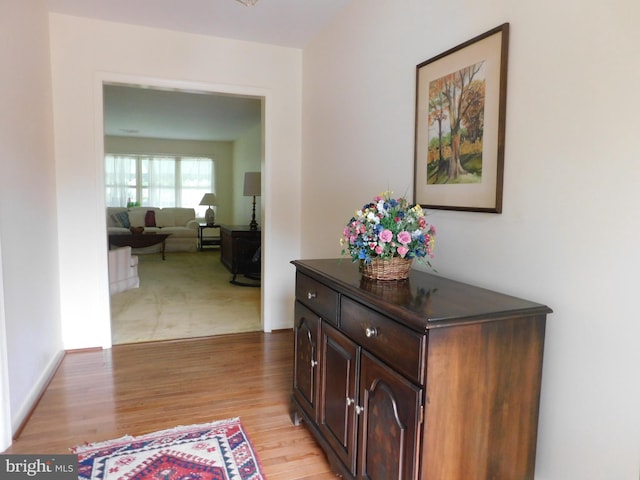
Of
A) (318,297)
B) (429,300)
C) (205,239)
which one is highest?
(429,300)

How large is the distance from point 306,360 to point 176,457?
2.42ft

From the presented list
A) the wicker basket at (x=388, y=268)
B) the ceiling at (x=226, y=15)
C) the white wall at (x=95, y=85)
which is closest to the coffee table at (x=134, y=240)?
the white wall at (x=95, y=85)

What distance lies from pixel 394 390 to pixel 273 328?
2692 mm

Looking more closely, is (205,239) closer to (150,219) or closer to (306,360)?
(150,219)

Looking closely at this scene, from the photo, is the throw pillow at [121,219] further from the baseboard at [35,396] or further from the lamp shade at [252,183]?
the baseboard at [35,396]

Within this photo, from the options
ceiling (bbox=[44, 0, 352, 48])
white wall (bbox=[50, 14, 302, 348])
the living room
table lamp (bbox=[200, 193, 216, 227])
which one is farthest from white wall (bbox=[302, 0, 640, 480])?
table lamp (bbox=[200, 193, 216, 227])

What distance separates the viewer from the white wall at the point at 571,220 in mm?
1242

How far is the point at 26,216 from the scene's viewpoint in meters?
2.47

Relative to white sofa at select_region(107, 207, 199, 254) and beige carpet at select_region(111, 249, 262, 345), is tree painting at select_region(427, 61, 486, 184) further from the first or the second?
white sofa at select_region(107, 207, 199, 254)

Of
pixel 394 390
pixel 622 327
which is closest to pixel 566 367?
pixel 622 327

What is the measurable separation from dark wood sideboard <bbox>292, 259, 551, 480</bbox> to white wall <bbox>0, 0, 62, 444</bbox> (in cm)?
169

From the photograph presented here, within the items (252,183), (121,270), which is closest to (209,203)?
(252,183)

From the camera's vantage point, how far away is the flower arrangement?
64.3 inches

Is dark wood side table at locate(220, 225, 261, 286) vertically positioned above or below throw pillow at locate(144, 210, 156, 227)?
below
